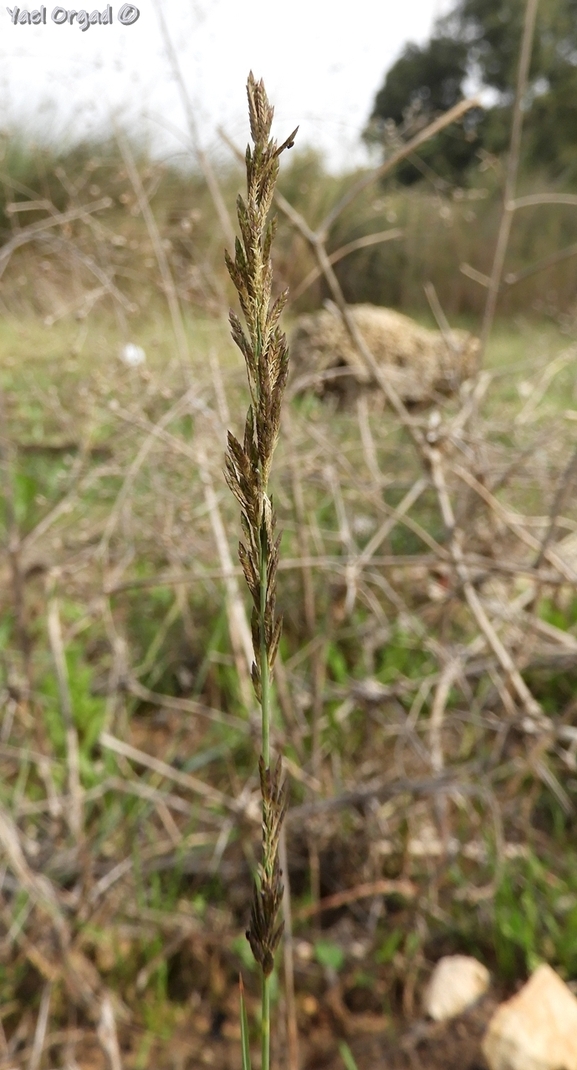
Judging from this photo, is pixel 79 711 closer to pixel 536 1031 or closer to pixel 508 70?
pixel 536 1031

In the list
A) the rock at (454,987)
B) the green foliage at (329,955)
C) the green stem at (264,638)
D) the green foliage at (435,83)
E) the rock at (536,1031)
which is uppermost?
the green foliage at (435,83)

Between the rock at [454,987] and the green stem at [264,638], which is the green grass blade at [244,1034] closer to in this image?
the green stem at [264,638]

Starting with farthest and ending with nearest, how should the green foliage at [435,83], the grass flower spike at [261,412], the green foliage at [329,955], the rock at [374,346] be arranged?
the green foliage at [435,83] < the rock at [374,346] < the green foliage at [329,955] < the grass flower spike at [261,412]

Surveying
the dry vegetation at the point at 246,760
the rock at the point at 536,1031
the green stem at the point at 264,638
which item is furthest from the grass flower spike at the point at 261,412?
the rock at the point at 536,1031

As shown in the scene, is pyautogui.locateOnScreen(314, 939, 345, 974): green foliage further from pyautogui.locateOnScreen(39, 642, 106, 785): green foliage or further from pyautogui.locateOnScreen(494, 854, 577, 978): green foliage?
pyautogui.locateOnScreen(39, 642, 106, 785): green foliage

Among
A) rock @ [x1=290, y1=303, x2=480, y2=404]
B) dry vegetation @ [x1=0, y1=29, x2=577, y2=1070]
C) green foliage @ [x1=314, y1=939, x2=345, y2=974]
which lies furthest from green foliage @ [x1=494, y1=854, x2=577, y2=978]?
rock @ [x1=290, y1=303, x2=480, y2=404]
